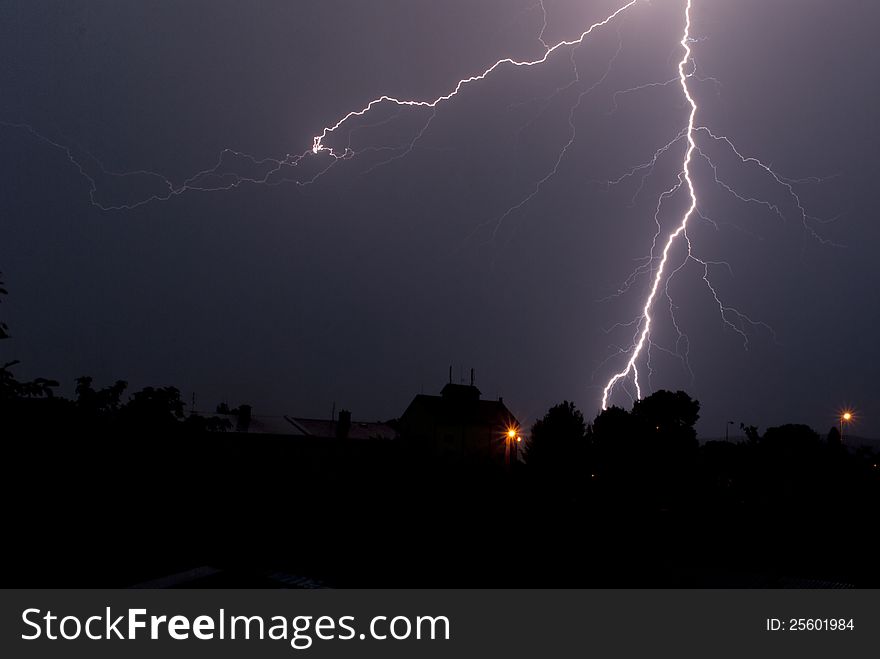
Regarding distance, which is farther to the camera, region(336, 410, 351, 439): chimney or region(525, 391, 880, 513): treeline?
region(336, 410, 351, 439): chimney

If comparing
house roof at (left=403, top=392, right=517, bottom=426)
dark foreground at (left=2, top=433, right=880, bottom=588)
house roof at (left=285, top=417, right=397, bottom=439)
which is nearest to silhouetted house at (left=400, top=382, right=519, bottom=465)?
house roof at (left=403, top=392, right=517, bottom=426)

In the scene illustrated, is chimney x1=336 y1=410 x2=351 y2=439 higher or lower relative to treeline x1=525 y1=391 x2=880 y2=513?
higher

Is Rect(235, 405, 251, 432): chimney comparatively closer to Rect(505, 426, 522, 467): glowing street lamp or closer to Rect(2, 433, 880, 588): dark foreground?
Rect(505, 426, 522, 467): glowing street lamp

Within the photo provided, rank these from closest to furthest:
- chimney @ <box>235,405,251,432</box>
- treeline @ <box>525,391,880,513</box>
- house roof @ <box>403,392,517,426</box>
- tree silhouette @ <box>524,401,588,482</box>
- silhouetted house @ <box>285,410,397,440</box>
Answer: treeline @ <box>525,391,880,513</box>, tree silhouette @ <box>524,401,588,482</box>, chimney @ <box>235,405,251,432</box>, silhouetted house @ <box>285,410,397,440</box>, house roof @ <box>403,392,517,426</box>

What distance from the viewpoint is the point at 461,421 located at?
37.5 meters

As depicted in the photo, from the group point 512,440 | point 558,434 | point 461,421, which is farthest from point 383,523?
point 512,440

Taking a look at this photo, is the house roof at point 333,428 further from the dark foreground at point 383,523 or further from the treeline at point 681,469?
the dark foreground at point 383,523

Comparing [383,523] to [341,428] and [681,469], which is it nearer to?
[681,469]

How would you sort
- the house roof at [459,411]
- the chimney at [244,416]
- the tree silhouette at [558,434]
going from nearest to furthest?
1. the tree silhouette at [558,434]
2. the chimney at [244,416]
3. the house roof at [459,411]

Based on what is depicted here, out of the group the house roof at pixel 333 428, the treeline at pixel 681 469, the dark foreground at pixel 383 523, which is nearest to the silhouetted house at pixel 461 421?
the house roof at pixel 333 428

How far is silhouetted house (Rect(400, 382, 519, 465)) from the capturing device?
3681 centimetres

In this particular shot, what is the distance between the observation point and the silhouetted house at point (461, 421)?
3681cm

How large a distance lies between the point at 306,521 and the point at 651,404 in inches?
1237

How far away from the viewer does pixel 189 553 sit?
8750 millimetres
